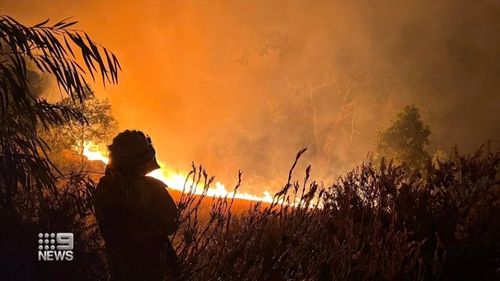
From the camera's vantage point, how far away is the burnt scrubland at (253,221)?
1965 mm

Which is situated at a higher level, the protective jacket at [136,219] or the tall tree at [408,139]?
the tall tree at [408,139]

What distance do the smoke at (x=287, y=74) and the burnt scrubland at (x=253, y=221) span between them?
44.1 metres

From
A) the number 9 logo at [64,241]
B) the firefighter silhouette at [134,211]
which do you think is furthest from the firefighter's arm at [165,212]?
the number 9 logo at [64,241]

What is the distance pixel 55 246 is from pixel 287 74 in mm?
57061

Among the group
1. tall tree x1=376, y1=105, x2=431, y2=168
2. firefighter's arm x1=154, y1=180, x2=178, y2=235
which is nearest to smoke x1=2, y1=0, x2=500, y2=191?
tall tree x1=376, y1=105, x2=431, y2=168

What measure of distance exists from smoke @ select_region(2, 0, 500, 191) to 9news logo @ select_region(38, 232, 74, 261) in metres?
45.2

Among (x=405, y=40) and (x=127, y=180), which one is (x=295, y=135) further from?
(x=127, y=180)

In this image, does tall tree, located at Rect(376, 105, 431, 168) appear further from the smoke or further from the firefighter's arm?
the firefighter's arm

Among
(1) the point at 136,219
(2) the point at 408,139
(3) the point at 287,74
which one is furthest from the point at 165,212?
(3) the point at 287,74

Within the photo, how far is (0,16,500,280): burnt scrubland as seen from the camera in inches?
77.4

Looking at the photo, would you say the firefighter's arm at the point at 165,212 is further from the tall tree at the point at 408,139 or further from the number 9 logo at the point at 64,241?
the tall tree at the point at 408,139

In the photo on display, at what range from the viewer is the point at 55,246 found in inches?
86.7

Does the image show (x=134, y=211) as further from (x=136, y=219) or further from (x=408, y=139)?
(x=408, y=139)

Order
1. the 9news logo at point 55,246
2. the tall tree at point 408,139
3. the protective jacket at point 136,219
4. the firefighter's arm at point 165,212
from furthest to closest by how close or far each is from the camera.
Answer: the tall tree at point 408,139 < the firefighter's arm at point 165,212 < the protective jacket at point 136,219 < the 9news logo at point 55,246
